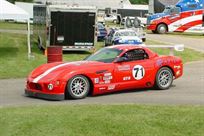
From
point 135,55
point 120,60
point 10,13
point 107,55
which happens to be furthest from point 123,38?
point 120,60

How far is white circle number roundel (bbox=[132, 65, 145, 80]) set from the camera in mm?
13273

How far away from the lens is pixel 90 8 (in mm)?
25891

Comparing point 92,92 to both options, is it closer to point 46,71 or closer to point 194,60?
point 46,71

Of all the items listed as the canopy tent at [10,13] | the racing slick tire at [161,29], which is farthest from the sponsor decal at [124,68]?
the racing slick tire at [161,29]

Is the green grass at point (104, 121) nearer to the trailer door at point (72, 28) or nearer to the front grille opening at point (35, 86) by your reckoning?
the front grille opening at point (35, 86)

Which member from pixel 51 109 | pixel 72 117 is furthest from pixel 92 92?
pixel 72 117

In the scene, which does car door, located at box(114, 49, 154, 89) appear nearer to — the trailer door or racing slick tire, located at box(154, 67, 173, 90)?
racing slick tire, located at box(154, 67, 173, 90)

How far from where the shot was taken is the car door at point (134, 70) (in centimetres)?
1304

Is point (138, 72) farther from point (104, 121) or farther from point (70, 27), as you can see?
point (70, 27)

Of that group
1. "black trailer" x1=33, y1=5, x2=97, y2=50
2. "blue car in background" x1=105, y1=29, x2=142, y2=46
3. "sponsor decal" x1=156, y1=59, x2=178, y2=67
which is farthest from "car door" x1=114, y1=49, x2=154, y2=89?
"blue car in background" x1=105, y1=29, x2=142, y2=46

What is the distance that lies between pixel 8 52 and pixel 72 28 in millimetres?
3584

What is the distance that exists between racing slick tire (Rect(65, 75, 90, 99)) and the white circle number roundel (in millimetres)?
1535

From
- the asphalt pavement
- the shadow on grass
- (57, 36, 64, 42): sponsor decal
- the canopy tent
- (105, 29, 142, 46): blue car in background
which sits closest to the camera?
the asphalt pavement

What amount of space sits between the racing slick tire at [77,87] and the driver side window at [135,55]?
5.32ft
